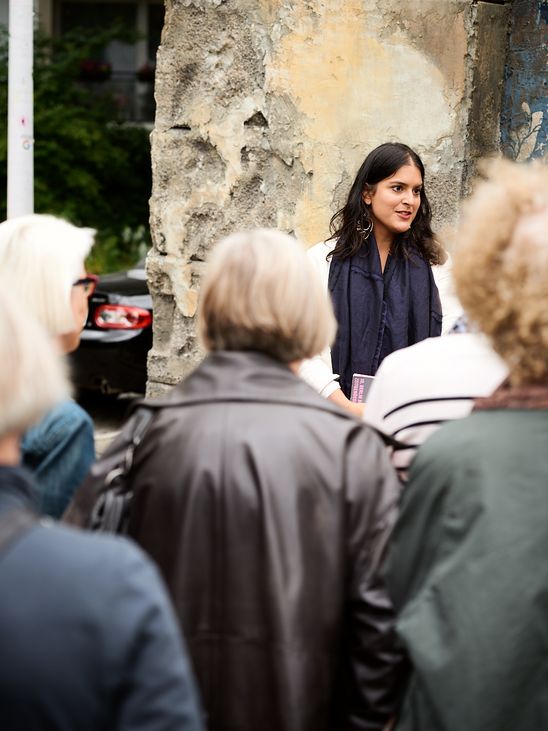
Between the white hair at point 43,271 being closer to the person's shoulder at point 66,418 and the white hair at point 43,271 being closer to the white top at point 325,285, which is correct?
the person's shoulder at point 66,418

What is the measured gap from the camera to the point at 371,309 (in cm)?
371

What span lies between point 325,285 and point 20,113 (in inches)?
91.6

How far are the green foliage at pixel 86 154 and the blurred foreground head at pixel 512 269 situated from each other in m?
10.6

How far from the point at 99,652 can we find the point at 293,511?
66 cm

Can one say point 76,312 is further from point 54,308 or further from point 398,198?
point 398,198

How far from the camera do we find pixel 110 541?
1449 millimetres

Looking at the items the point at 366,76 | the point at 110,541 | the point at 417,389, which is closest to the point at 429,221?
the point at 366,76

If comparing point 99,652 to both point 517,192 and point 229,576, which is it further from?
point 517,192

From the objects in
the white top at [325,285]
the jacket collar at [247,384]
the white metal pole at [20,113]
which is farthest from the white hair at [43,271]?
the white metal pole at [20,113]

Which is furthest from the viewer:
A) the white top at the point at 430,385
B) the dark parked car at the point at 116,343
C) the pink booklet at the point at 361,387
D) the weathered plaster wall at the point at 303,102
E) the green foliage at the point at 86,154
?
the green foliage at the point at 86,154

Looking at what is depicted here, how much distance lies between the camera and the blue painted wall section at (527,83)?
4.04 m

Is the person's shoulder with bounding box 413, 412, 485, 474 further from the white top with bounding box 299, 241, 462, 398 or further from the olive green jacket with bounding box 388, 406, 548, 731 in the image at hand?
the white top with bounding box 299, 241, 462, 398

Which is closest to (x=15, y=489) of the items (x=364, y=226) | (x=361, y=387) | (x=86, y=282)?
(x=86, y=282)

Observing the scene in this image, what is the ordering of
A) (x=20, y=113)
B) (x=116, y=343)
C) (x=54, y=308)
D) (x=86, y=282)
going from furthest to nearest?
(x=116, y=343)
(x=20, y=113)
(x=86, y=282)
(x=54, y=308)
